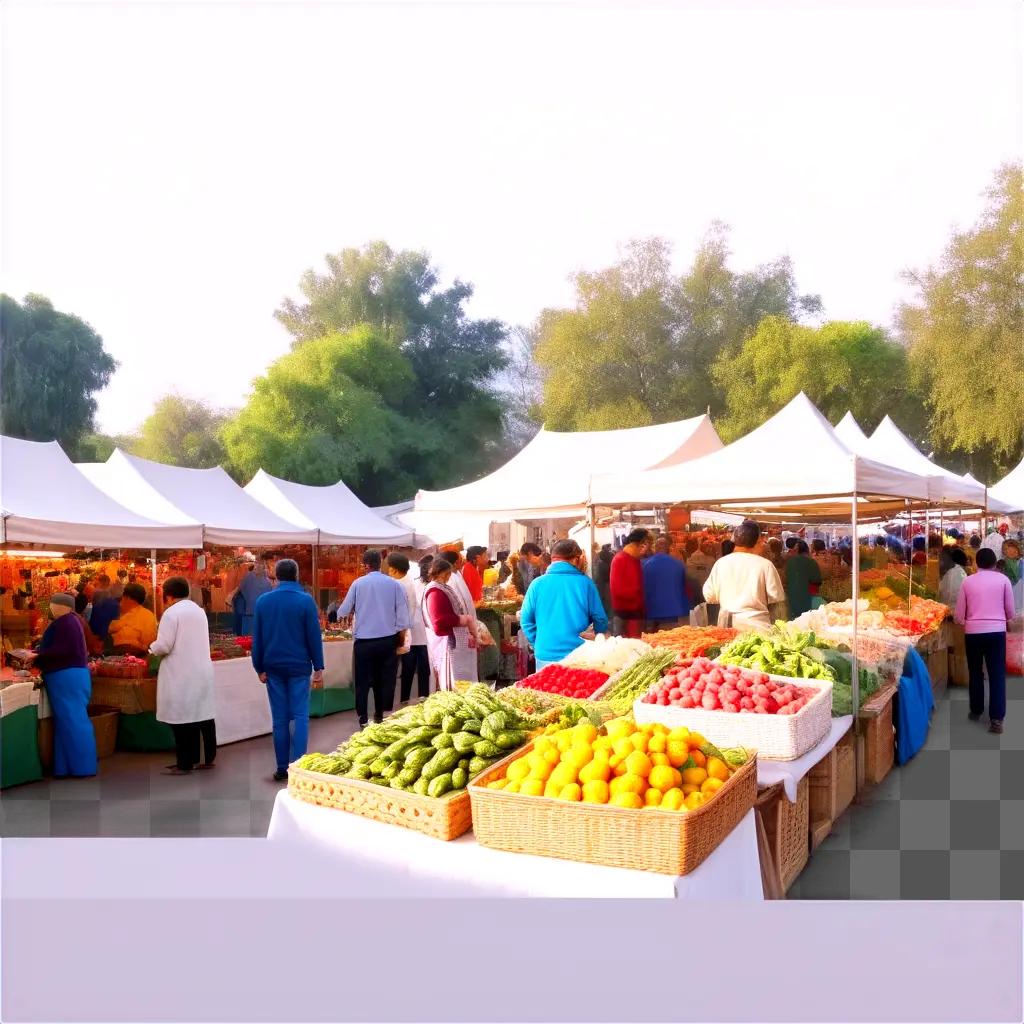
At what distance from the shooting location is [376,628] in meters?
7.18

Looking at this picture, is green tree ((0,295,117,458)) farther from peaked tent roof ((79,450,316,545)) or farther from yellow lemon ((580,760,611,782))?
yellow lemon ((580,760,611,782))

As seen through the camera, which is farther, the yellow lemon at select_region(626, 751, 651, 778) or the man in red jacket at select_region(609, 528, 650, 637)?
the man in red jacket at select_region(609, 528, 650, 637)

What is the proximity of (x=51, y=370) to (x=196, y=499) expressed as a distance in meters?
21.0

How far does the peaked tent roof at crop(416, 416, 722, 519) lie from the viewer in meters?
10.1

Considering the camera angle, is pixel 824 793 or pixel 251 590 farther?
pixel 251 590

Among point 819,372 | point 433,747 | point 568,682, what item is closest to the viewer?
point 433,747

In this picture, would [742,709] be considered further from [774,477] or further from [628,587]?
[628,587]

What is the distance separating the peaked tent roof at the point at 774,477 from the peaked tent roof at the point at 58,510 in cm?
406

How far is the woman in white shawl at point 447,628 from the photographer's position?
674 centimetres

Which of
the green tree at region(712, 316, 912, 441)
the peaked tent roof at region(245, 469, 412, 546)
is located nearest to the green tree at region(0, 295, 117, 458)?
the peaked tent roof at region(245, 469, 412, 546)

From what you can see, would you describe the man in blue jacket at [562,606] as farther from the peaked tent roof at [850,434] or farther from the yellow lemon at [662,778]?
the peaked tent roof at [850,434]

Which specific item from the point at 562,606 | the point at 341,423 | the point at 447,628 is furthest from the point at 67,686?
the point at 341,423

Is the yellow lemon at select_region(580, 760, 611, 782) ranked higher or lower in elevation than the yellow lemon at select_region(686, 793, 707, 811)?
higher

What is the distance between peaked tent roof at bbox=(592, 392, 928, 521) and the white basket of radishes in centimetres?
146
